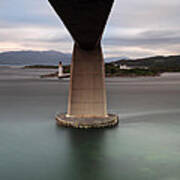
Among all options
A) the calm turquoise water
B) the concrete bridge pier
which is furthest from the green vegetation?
the concrete bridge pier

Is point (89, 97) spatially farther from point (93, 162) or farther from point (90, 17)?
point (90, 17)

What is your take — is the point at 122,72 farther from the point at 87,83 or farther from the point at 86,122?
the point at 86,122

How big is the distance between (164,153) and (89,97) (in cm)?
433

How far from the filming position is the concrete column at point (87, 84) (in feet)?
39.9

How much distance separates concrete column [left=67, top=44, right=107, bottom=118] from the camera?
12.1 meters

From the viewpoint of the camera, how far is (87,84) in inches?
488

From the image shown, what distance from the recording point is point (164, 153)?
9.62m

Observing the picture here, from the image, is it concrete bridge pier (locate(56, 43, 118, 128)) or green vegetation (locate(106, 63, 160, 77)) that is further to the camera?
green vegetation (locate(106, 63, 160, 77))

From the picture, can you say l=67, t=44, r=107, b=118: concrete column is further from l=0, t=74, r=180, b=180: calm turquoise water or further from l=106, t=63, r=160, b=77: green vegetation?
l=106, t=63, r=160, b=77: green vegetation

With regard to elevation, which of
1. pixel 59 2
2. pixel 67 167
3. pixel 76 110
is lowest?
pixel 67 167

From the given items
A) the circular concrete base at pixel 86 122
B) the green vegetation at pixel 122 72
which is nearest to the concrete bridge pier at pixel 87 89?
the circular concrete base at pixel 86 122

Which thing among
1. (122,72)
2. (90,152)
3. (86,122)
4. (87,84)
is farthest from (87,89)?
(122,72)

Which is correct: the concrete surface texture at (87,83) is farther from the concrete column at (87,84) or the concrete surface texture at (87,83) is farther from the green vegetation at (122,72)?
the green vegetation at (122,72)

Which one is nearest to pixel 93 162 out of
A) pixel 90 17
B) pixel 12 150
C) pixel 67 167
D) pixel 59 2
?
pixel 67 167
